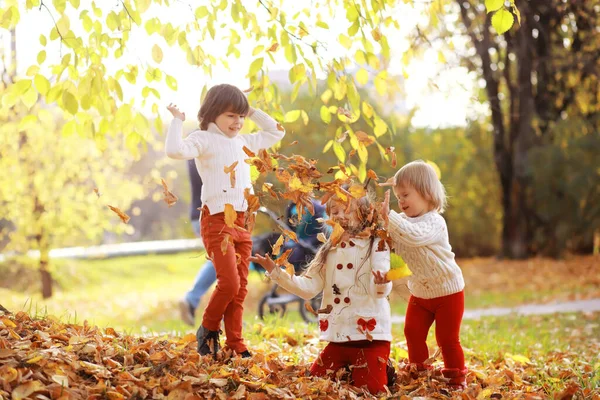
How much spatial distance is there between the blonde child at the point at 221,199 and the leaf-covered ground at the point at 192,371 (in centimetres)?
18

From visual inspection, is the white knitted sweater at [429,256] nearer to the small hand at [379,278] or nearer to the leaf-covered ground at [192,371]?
the small hand at [379,278]

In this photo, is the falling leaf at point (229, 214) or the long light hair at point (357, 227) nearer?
the falling leaf at point (229, 214)

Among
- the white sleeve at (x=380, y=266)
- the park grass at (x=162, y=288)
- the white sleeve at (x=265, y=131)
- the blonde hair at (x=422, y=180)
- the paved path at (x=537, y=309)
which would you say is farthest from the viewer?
the park grass at (x=162, y=288)

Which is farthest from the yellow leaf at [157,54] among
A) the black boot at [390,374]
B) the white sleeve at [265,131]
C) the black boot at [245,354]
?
the black boot at [390,374]

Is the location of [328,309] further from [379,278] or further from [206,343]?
[206,343]

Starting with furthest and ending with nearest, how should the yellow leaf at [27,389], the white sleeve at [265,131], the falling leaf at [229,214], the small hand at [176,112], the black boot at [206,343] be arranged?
the white sleeve at [265,131] < the black boot at [206,343] < the small hand at [176,112] < the falling leaf at [229,214] < the yellow leaf at [27,389]

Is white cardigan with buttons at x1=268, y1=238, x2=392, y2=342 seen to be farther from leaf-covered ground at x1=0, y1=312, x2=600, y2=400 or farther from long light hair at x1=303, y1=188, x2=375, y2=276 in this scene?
leaf-covered ground at x1=0, y1=312, x2=600, y2=400

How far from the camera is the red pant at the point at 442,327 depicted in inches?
147

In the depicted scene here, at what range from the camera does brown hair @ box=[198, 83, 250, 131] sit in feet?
13.1

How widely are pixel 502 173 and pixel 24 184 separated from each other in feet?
29.5

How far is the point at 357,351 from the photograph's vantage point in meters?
3.61

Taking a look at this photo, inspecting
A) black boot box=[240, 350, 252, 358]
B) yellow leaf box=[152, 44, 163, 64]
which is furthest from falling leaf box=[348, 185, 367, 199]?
yellow leaf box=[152, 44, 163, 64]

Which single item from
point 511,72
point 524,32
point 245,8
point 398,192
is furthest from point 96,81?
point 511,72

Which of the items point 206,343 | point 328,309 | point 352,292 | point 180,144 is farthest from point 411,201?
point 206,343
